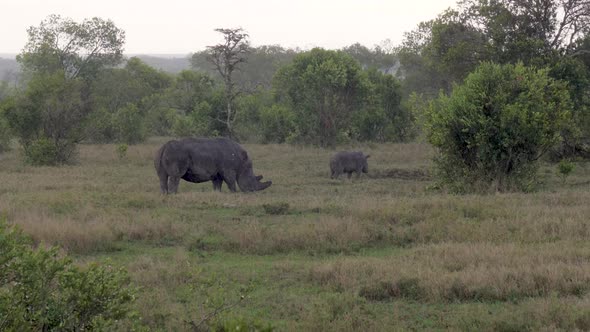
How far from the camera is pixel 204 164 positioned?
18.1 metres

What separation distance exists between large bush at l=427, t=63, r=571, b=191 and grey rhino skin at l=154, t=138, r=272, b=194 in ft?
19.1

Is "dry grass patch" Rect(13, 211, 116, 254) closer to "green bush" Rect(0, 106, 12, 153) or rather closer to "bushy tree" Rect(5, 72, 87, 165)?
"bushy tree" Rect(5, 72, 87, 165)

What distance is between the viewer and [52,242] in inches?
407

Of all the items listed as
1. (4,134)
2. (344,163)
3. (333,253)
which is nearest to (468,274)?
(333,253)

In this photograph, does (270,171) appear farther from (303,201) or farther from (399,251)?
(399,251)

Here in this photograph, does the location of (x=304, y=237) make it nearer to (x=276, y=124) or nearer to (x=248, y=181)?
(x=248, y=181)

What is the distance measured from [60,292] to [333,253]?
6279 millimetres

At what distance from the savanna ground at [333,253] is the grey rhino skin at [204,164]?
731 mm

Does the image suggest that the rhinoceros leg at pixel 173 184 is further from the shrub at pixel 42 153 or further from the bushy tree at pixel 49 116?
the bushy tree at pixel 49 116

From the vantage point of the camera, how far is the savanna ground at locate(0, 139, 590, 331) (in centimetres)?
704

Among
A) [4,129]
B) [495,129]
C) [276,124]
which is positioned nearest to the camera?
[495,129]

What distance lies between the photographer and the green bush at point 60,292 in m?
4.57

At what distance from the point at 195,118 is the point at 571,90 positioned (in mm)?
21626

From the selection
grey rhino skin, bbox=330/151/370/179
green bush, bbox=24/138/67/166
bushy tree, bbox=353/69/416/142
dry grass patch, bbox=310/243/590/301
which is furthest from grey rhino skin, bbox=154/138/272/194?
bushy tree, bbox=353/69/416/142
